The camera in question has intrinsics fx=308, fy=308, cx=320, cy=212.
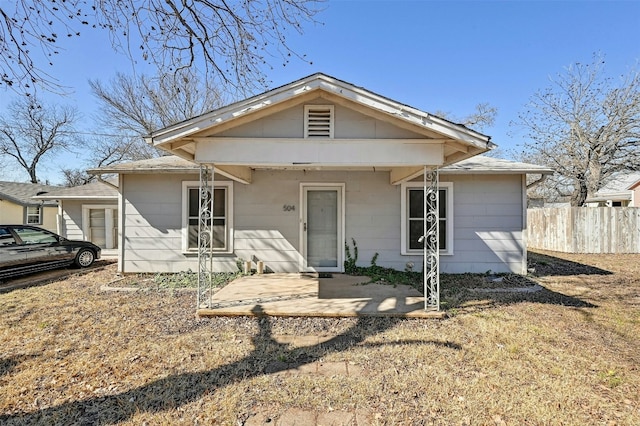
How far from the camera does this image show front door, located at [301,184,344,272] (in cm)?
758

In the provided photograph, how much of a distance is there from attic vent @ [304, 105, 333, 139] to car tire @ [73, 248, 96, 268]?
8.55 m

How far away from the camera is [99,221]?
12164mm

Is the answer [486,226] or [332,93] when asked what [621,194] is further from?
[332,93]

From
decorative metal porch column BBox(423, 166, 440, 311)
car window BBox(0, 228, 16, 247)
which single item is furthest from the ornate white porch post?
car window BBox(0, 228, 16, 247)

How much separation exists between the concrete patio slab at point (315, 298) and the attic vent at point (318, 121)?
2715 mm

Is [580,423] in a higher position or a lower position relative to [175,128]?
lower

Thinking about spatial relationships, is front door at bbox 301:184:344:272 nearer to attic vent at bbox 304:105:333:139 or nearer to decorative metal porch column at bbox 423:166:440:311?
decorative metal porch column at bbox 423:166:440:311

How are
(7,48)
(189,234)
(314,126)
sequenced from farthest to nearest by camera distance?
(189,234), (314,126), (7,48)

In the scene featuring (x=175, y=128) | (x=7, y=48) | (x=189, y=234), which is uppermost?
(x=7, y=48)

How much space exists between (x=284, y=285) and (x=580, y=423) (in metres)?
4.84

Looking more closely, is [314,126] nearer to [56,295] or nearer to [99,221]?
[56,295]

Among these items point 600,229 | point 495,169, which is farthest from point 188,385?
point 600,229

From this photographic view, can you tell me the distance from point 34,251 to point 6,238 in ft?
2.09

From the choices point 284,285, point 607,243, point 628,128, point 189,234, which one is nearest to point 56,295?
point 189,234
